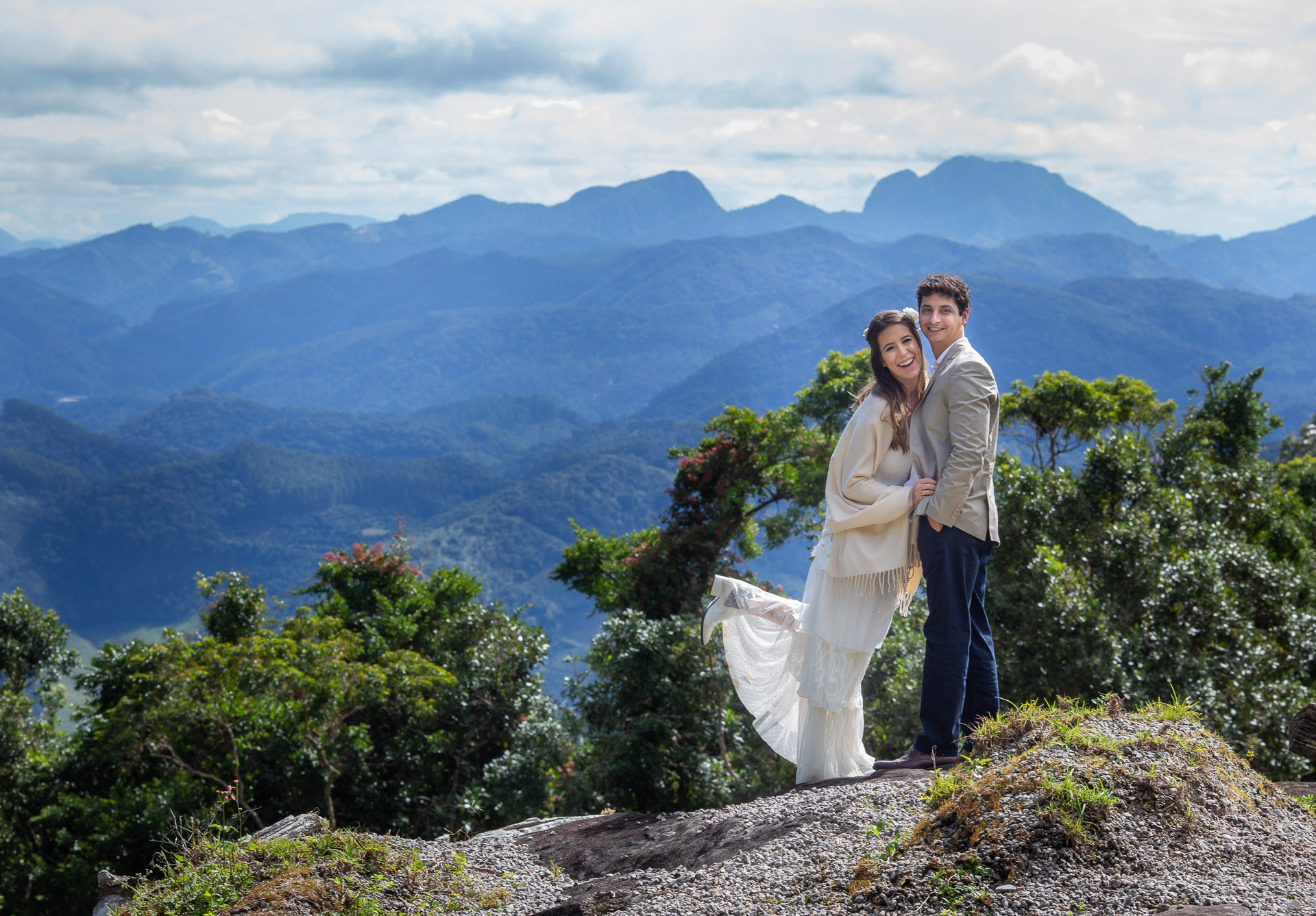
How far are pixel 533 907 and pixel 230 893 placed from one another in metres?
1.33

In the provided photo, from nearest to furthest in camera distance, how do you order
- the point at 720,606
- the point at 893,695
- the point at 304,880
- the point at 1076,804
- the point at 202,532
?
1. the point at 1076,804
2. the point at 304,880
3. the point at 720,606
4. the point at 893,695
5. the point at 202,532

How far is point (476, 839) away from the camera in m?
5.16

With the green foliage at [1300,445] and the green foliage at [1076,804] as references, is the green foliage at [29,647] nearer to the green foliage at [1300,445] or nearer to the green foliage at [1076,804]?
the green foliage at [1076,804]

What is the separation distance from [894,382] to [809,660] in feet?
5.46

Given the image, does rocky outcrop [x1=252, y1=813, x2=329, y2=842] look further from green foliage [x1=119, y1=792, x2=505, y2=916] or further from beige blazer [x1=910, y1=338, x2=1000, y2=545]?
beige blazer [x1=910, y1=338, x2=1000, y2=545]

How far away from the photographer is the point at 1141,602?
9.34 metres

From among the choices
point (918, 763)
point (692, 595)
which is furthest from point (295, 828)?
point (692, 595)

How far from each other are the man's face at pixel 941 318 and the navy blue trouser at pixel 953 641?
38.6 inches

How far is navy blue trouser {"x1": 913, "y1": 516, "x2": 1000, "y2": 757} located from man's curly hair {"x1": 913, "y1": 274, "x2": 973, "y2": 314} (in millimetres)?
1155

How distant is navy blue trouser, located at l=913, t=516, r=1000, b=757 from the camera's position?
15.0 ft

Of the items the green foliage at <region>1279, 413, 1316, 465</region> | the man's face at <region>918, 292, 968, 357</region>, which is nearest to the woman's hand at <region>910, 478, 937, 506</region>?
the man's face at <region>918, 292, 968, 357</region>

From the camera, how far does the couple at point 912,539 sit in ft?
14.8

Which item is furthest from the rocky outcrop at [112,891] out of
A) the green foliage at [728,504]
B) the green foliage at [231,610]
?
the green foliage at [231,610]

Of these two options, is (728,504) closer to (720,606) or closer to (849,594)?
(720,606)
